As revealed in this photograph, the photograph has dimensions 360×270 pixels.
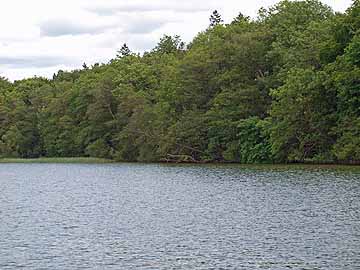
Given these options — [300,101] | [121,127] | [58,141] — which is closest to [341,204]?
[300,101]

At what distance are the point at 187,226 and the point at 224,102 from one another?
5582 centimetres

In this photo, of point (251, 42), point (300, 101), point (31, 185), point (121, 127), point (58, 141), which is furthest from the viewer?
point (58, 141)

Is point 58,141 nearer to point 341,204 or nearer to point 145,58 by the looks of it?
point 145,58

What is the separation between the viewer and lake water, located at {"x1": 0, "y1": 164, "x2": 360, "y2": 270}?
22109 millimetres

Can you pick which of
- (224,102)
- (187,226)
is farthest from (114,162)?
(187,226)

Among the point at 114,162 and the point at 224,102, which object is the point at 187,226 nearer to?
the point at 224,102

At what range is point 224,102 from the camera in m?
84.2

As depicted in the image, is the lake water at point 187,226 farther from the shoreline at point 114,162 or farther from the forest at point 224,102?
the forest at point 224,102

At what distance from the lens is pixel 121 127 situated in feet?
343

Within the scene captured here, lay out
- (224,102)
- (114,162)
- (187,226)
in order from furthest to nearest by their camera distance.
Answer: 1. (114,162)
2. (224,102)
3. (187,226)

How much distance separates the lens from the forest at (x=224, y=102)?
7031cm

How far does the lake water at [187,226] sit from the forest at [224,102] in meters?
21.0

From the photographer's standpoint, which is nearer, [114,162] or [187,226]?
[187,226]

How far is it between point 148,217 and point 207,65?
5681cm
